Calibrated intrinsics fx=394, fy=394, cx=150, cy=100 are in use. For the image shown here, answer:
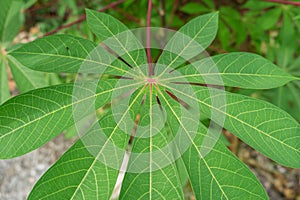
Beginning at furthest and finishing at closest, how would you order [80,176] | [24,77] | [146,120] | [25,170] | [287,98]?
[25,170] < [287,98] < [24,77] < [146,120] < [80,176]

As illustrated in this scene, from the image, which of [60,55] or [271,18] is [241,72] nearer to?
[60,55]

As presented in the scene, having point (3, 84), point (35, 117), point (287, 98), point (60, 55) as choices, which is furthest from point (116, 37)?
point (287, 98)

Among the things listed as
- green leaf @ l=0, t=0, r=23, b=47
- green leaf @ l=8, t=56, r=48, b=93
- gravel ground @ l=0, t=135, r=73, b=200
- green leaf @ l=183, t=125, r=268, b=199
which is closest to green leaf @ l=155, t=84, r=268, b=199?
green leaf @ l=183, t=125, r=268, b=199

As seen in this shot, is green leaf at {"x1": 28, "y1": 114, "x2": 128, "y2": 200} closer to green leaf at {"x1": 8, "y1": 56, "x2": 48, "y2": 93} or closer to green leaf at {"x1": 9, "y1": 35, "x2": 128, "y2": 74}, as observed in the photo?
green leaf at {"x1": 9, "y1": 35, "x2": 128, "y2": 74}

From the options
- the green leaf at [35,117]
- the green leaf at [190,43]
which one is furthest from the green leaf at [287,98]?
the green leaf at [35,117]

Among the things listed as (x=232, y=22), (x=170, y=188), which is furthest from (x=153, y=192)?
(x=232, y=22)

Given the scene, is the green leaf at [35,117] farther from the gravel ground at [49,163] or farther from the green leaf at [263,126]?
the gravel ground at [49,163]
